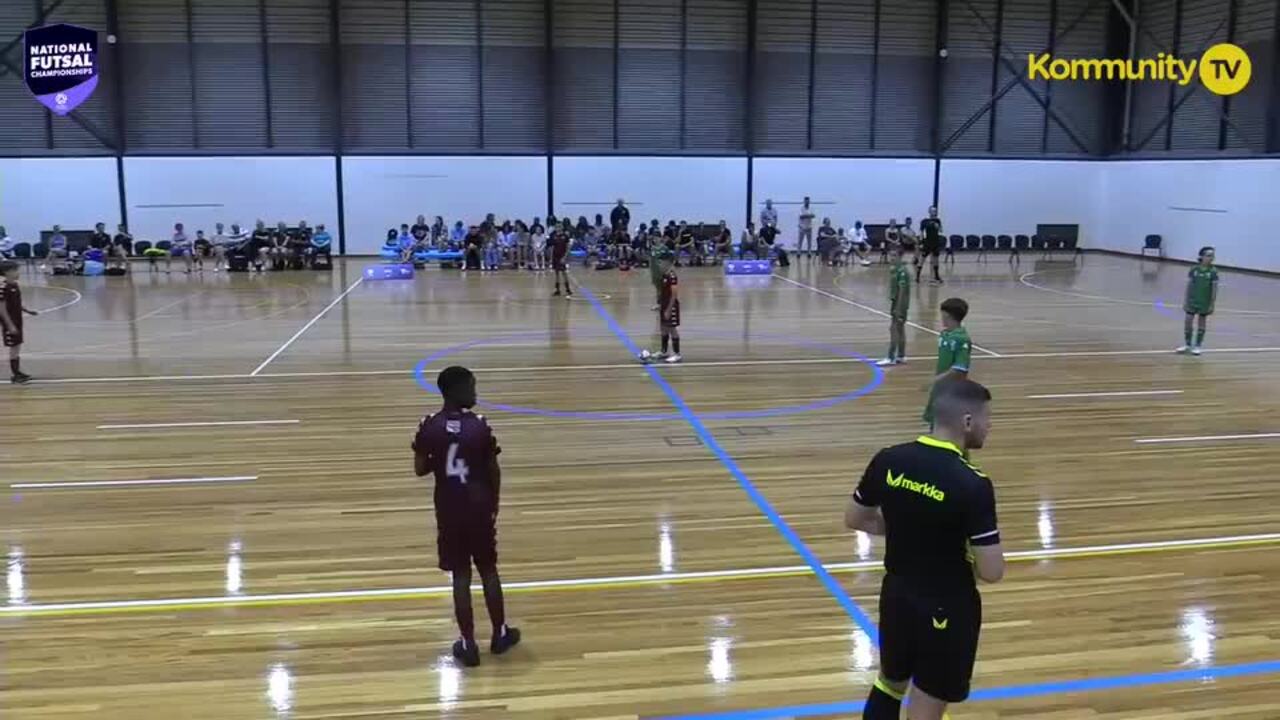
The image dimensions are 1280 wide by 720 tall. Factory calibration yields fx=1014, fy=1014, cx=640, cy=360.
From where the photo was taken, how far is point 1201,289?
14703 mm

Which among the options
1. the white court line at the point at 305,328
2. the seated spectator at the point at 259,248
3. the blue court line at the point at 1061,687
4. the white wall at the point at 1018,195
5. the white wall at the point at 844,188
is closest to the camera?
the blue court line at the point at 1061,687

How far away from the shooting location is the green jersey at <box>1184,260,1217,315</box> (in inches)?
577

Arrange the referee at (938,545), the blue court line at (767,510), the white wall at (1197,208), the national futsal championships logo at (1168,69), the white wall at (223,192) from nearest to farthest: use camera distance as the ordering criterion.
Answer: the referee at (938,545), the blue court line at (767,510), the white wall at (1197,208), the national futsal championships logo at (1168,69), the white wall at (223,192)

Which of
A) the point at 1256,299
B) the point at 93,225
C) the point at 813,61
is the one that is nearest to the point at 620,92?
the point at 813,61

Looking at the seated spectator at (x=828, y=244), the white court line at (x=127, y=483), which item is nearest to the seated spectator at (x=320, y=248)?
the seated spectator at (x=828, y=244)

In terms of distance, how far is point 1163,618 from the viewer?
6172mm

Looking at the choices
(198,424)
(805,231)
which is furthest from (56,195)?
(198,424)

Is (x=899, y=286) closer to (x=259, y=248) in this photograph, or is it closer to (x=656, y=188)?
(x=656, y=188)

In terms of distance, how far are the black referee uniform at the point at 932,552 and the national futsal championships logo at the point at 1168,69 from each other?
29.1 meters

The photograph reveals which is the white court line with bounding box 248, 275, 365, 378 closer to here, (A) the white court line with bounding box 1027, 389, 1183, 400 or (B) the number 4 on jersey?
(B) the number 4 on jersey

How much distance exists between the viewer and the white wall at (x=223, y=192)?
30031 millimetres

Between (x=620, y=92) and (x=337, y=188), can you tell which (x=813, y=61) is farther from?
(x=337, y=188)

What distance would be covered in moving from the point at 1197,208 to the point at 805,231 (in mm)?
11268

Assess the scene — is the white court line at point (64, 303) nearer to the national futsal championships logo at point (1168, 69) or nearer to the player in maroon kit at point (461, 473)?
the player in maroon kit at point (461, 473)
